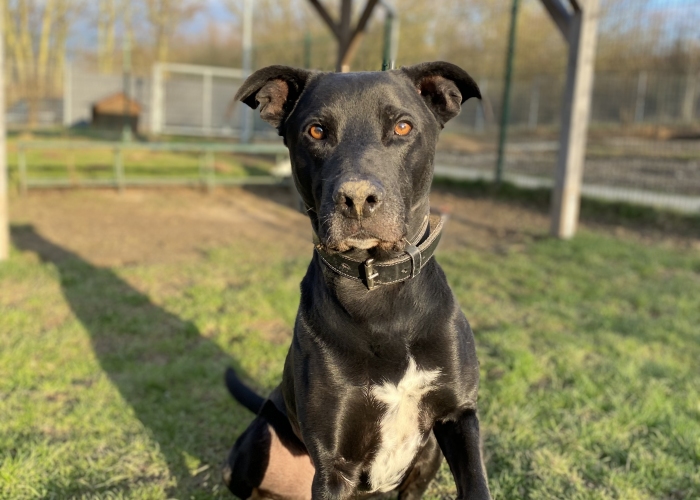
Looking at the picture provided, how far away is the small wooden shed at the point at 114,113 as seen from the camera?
1783 centimetres

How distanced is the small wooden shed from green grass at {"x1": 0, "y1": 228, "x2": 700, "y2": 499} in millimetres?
13063

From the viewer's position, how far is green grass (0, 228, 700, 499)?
104 inches

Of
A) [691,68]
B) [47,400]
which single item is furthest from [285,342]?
[691,68]

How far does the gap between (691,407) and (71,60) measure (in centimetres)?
1979

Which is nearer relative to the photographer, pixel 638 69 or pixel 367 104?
pixel 367 104

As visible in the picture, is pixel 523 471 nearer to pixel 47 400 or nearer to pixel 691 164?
pixel 47 400

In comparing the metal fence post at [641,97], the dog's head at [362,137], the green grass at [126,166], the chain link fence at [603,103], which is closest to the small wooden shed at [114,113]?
the chain link fence at [603,103]

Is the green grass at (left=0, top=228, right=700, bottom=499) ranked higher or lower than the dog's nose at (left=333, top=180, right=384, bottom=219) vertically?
lower

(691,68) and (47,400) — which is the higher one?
(691,68)

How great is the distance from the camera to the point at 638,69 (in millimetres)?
8680

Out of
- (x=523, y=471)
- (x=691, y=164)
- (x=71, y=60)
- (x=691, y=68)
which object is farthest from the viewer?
(x=71, y=60)

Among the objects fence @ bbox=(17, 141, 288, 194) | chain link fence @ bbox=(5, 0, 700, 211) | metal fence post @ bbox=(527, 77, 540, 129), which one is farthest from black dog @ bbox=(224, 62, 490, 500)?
metal fence post @ bbox=(527, 77, 540, 129)

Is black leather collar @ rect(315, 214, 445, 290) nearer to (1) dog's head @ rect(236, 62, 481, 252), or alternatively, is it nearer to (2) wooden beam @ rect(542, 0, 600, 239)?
(1) dog's head @ rect(236, 62, 481, 252)

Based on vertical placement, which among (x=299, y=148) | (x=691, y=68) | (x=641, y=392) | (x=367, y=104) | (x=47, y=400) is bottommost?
(x=47, y=400)
